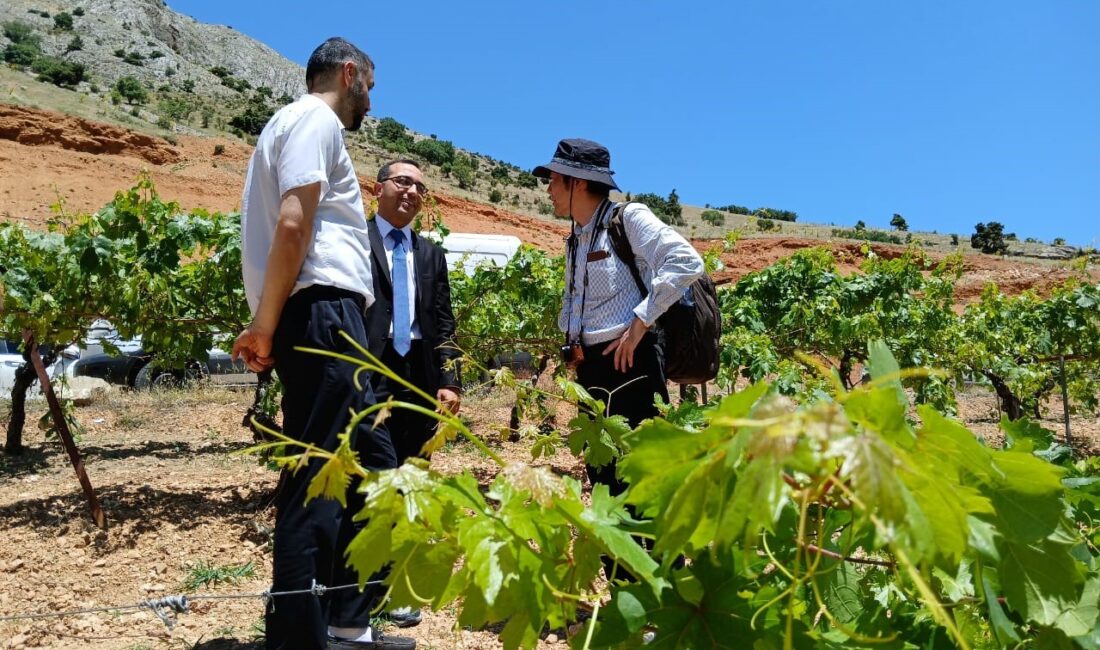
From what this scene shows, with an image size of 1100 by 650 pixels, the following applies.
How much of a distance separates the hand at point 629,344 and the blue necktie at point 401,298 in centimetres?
80

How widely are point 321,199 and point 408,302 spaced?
0.96m

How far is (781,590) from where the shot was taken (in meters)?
0.87

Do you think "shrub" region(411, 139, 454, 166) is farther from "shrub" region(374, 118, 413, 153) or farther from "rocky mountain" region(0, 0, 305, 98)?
"rocky mountain" region(0, 0, 305, 98)

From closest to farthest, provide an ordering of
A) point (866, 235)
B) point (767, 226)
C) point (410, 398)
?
point (410, 398) → point (767, 226) → point (866, 235)

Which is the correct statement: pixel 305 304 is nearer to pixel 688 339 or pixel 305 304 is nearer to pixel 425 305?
pixel 425 305

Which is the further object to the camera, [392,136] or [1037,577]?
[392,136]

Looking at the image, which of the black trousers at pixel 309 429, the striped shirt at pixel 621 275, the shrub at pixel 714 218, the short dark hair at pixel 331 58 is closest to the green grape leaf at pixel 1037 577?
the black trousers at pixel 309 429

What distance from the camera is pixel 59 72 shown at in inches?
1593

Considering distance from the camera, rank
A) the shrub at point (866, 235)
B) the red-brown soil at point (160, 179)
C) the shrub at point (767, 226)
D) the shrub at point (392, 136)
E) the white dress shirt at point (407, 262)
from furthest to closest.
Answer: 1. the shrub at point (392, 136)
2. the shrub at point (866, 235)
3. the shrub at point (767, 226)
4. the red-brown soil at point (160, 179)
5. the white dress shirt at point (407, 262)

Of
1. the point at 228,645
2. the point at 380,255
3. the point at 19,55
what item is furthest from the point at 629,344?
the point at 19,55

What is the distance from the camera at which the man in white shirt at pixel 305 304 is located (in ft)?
6.34

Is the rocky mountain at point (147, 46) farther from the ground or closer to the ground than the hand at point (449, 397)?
farther from the ground

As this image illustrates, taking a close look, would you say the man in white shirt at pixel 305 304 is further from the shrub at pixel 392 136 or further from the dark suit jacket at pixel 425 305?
the shrub at pixel 392 136

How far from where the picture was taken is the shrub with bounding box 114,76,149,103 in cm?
4109
